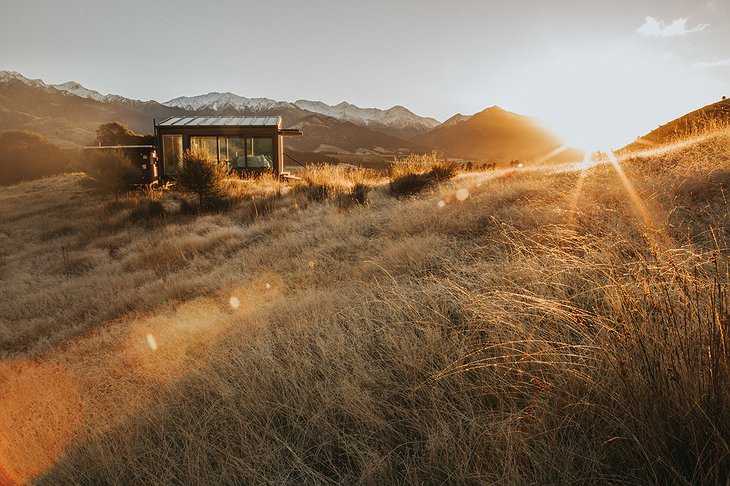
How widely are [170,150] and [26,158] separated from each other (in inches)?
1135

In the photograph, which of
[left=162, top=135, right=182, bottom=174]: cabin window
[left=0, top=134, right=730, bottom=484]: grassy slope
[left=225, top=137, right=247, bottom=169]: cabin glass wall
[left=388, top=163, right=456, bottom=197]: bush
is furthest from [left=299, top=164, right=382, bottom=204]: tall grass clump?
[left=162, top=135, right=182, bottom=174]: cabin window

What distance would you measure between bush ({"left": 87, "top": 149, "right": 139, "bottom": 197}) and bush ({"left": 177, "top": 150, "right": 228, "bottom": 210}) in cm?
525

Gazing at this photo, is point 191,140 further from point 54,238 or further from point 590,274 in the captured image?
point 590,274

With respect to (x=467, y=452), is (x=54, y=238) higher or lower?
lower

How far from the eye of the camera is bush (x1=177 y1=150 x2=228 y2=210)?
1464cm

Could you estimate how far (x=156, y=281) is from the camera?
8.11 m

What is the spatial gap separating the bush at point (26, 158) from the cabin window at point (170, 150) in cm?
2181

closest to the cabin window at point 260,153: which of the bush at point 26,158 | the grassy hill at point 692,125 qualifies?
the grassy hill at point 692,125

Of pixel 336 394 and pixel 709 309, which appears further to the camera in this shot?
pixel 336 394

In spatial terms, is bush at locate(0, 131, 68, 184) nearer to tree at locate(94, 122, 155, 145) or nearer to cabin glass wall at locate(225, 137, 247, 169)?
tree at locate(94, 122, 155, 145)

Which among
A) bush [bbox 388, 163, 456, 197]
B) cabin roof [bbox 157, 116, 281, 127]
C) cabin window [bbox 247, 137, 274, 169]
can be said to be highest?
cabin roof [bbox 157, 116, 281, 127]

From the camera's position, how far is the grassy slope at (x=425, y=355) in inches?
68.8

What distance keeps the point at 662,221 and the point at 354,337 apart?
436 cm

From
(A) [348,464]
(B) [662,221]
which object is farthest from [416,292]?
(B) [662,221]
